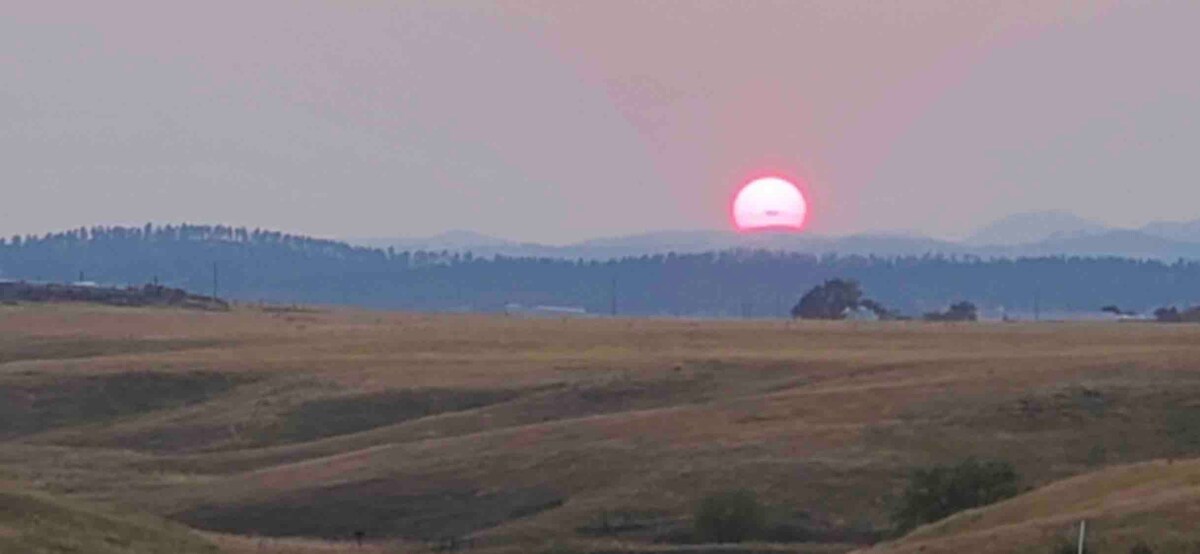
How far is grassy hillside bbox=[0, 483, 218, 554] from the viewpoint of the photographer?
149 ft

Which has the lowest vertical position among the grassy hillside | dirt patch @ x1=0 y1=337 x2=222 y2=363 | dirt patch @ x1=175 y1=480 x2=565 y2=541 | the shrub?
dirt patch @ x1=175 y1=480 x2=565 y2=541

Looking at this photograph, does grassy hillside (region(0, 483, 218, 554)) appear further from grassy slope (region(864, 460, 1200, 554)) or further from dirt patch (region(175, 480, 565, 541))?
grassy slope (region(864, 460, 1200, 554))

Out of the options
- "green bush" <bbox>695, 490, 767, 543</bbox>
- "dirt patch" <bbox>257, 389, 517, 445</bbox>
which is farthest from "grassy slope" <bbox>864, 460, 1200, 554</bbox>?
"dirt patch" <bbox>257, 389, 517, 445</bbox>

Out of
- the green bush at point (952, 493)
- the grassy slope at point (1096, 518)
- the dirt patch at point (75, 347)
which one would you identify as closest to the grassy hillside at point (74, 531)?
the grassy slope at point (1096, 518)

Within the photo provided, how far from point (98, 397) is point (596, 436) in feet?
103

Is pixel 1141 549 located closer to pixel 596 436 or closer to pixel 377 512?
pixel 377 512

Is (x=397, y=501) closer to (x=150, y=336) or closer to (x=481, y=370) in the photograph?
(x=481, y=370)

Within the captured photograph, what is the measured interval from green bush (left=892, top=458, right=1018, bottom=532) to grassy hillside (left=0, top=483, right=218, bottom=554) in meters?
15.5

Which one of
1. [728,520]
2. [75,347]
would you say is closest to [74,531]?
[728,520]

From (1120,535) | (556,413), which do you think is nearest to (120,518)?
(1120,535)

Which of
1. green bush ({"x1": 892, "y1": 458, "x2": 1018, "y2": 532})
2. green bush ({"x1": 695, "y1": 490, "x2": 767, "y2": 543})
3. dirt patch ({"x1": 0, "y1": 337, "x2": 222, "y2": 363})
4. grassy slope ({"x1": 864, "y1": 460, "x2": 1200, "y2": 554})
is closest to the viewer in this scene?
grassy slope ({"x1": 864, "y1": 460, "x2": 1200, "y2": 554})

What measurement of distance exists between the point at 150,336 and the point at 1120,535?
102 meters

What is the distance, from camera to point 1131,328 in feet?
455

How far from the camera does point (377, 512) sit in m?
68.4
